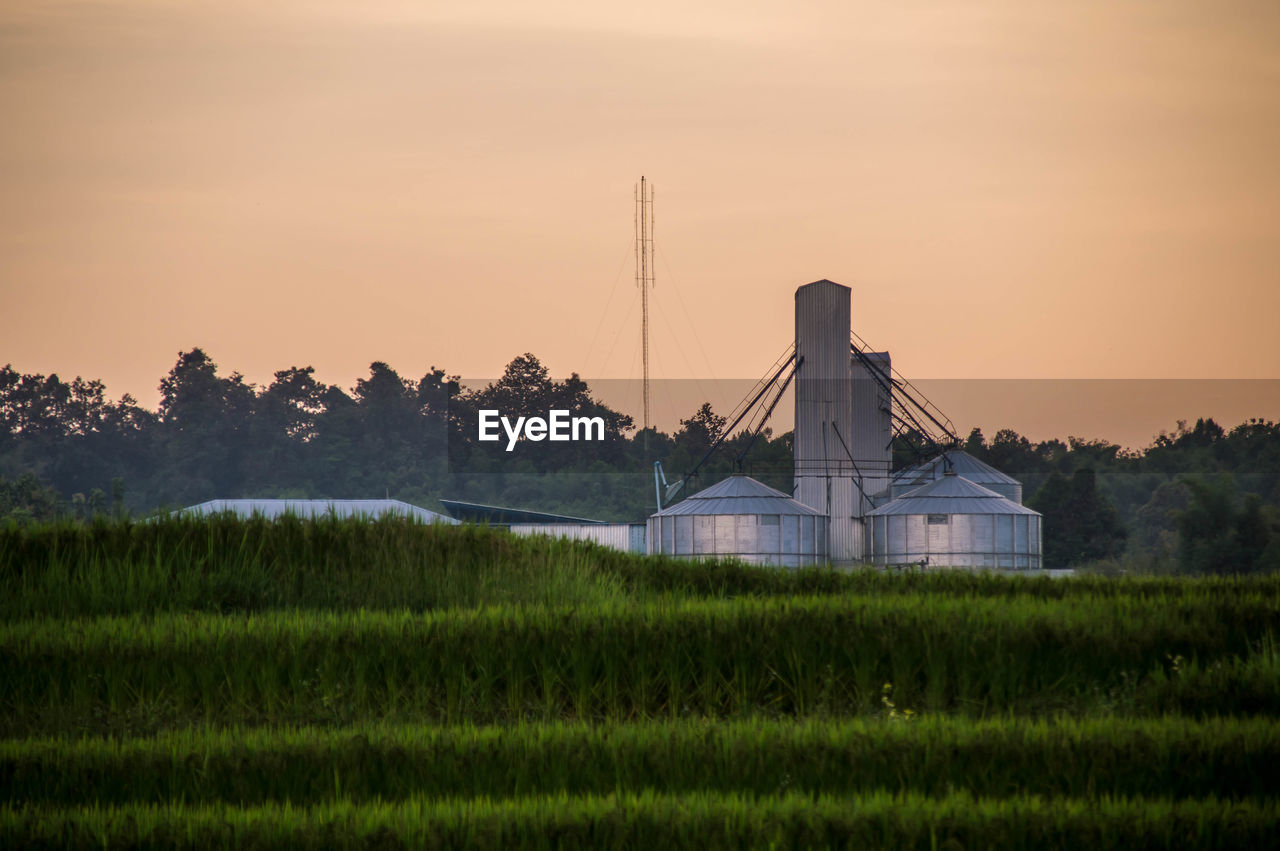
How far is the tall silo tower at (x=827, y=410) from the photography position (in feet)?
160

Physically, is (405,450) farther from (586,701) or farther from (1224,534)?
(586,701)

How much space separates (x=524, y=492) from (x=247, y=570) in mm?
66111

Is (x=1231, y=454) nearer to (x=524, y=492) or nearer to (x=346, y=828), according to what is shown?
(x=524, y=492)

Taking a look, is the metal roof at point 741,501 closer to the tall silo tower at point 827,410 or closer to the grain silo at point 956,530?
the tall silo tower at point 827,410

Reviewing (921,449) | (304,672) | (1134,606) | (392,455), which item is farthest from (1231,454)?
(304,672)

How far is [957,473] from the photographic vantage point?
54.7 meters

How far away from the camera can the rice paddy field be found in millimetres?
8453

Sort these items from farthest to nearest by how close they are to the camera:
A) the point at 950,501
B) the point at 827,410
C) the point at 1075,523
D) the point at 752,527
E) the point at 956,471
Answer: the point at 1075,523 < the point at 956,471 < the point at 827,410 < the point at 950,501 < the point at 752,527

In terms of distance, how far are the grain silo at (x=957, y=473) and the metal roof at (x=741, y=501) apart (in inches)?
319

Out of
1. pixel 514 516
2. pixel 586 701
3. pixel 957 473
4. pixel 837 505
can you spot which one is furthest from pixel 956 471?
pixel 586 701

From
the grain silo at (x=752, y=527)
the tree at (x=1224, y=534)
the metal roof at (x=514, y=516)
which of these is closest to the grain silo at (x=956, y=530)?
the grain silo at (x=752, y=527)

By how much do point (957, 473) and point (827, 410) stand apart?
902cm

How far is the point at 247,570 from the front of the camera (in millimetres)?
19078

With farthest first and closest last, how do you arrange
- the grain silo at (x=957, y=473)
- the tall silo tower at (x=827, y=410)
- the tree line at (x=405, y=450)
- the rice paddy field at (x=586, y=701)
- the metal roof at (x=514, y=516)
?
the tree line at (x=405, y=450)
the metal roof at (x=514, y=516)
the grain silo at (x=957, y=473)
the tall silo tower at (x=827, y=410)
the rice paddy field at (x=586, y=701)
